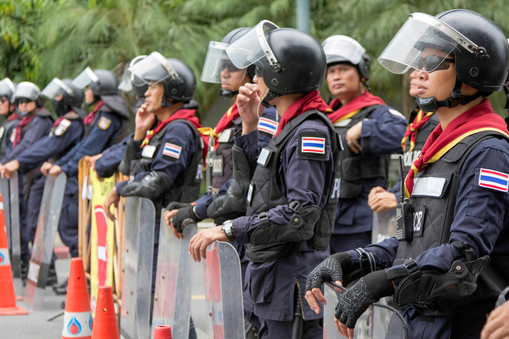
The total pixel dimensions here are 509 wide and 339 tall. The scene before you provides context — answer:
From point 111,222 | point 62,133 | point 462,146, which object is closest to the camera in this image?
point 462,146

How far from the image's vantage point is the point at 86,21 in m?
14.6

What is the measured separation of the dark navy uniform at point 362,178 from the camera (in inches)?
179

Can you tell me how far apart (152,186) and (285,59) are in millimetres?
1684

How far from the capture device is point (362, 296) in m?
2.08

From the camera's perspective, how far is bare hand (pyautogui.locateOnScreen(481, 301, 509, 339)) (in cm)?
164

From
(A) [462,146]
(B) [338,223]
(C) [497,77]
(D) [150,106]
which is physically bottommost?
(B) [338,223]

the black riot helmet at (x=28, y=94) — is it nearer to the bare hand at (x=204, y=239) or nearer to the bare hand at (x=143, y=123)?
the bare hand at (x=143, y=123)

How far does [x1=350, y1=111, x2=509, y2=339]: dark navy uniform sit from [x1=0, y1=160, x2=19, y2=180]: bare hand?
251 inches

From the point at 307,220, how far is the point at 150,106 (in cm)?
228

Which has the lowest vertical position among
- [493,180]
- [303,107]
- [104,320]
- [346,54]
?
[104,320]

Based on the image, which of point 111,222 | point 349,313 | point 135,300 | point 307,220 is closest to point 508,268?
point 349,313

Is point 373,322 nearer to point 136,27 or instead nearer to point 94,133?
point 94,133

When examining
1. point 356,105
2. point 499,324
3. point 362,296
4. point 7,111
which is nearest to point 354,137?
point 356,105

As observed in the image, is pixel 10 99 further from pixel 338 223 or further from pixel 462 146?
pixel 462 146
